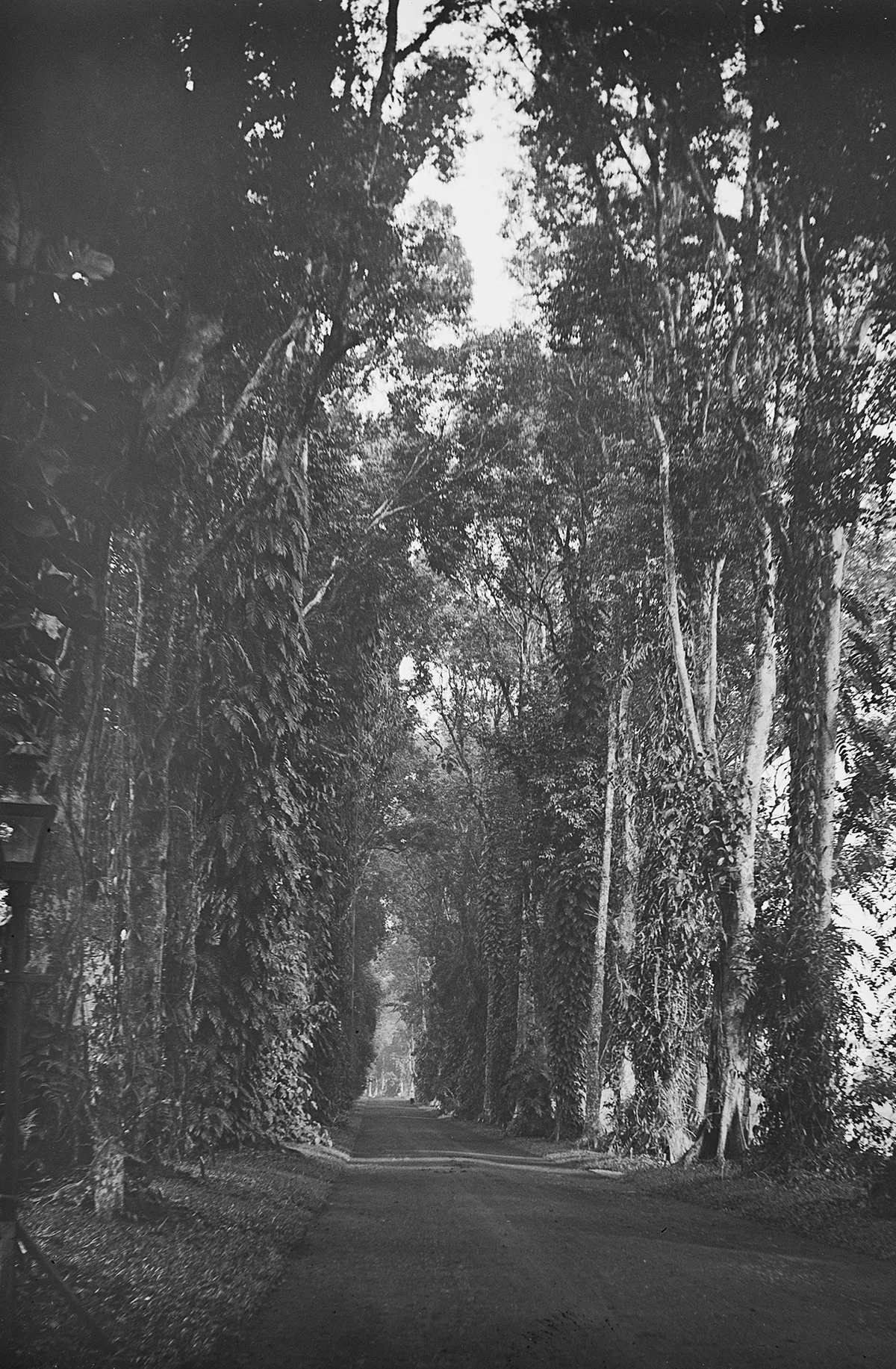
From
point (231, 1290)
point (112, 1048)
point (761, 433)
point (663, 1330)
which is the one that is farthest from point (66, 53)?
point (761, 433)

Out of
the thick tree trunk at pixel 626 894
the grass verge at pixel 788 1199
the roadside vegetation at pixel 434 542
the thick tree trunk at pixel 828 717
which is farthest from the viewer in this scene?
the thick tree trunk at pixel 626 894

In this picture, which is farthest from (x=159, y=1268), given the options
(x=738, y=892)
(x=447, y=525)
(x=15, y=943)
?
(x=447, y=525)

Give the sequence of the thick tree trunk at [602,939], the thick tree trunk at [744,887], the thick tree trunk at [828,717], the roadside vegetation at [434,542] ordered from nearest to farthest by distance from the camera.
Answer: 1. the roadside vegetation at [434,542]
2. the thick tree trunk at [828,717]
3. the thick tree trunk at [744,887]
4. the thick tree trunk at [602,939]

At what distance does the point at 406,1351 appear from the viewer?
6.39 m

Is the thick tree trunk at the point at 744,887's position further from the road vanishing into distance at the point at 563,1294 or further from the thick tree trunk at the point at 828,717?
the road vanishing into distance at the point at 563,1294

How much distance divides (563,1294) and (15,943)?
4.38 m

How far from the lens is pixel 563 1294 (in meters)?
8.00

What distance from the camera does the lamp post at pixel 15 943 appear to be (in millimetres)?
6355

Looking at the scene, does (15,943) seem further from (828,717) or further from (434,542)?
(434,542)

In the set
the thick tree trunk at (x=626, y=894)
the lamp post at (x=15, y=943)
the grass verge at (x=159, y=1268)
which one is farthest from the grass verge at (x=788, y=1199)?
the lamp post at (x=15, y=943)

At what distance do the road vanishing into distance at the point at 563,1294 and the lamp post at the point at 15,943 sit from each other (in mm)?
1427

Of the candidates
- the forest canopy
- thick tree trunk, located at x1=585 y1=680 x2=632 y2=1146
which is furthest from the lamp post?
thick tree trunk, located at x1=585 y1=680 x2=632 y2=1146

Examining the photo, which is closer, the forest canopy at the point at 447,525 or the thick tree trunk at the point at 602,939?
the forest canopy at the point at 447,525

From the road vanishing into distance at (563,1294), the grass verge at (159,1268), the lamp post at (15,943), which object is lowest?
the grass verge at (159,1268)
